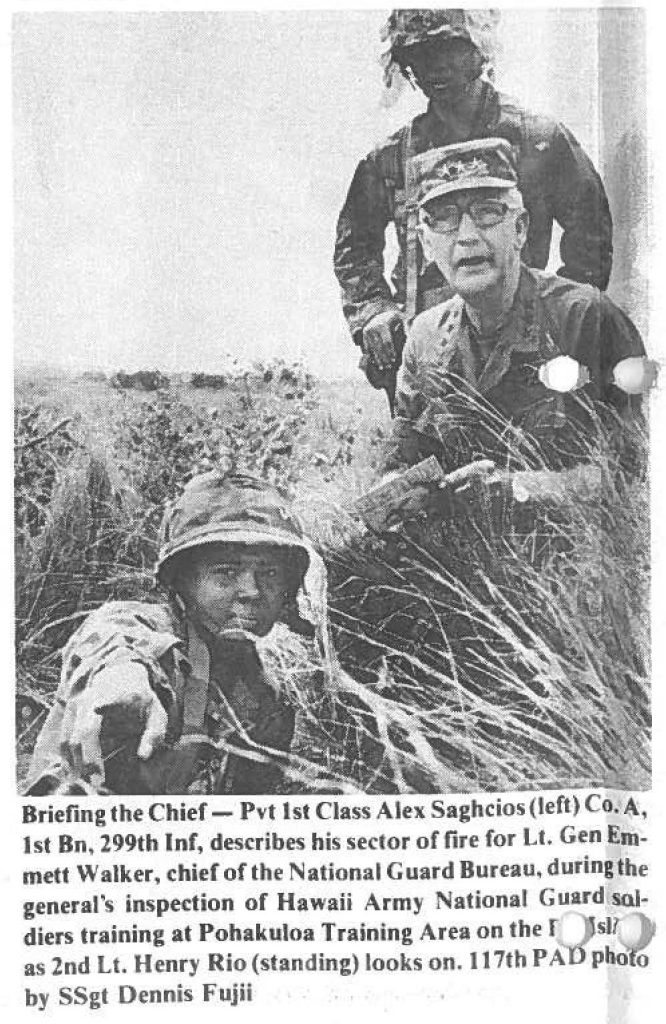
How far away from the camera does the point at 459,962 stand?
96 centimetres

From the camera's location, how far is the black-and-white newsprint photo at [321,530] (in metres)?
0.96

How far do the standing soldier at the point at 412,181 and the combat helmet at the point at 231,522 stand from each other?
0.50 ft

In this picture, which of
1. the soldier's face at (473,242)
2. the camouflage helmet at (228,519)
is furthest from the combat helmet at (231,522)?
the soldier's face at (473,242)

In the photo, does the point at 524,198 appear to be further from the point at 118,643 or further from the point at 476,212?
the point at 118,643

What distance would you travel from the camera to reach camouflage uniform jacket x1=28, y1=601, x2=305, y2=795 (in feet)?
3.14

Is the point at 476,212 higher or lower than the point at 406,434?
higher

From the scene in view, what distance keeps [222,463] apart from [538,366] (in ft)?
0.99

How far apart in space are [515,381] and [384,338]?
0.13 metres

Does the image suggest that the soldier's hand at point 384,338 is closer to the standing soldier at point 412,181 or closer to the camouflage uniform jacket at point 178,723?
the standing soldier at point 412,181

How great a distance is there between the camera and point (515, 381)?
0.98 meters

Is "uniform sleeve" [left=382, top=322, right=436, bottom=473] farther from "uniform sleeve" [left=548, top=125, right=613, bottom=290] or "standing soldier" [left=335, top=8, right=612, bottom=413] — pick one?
"uniform sleeve" [left=548, top=125, right=613, bottom=290]

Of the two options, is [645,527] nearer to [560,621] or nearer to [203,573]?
[560,621]
